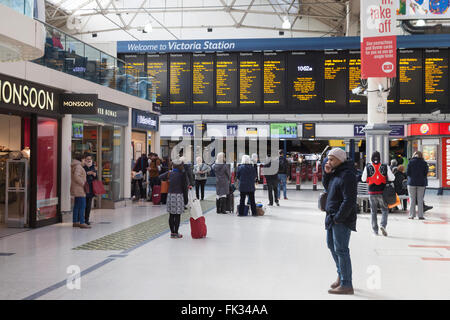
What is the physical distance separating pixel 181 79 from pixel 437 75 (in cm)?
956

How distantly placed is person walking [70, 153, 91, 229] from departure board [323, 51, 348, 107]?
37.6 feet

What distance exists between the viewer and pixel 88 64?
12.4 meters

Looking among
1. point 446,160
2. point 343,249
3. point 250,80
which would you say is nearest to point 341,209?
point 343,249

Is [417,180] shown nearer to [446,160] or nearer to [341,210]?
[341,210]

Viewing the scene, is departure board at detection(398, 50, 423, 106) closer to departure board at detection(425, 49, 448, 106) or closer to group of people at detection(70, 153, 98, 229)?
departure board at detection(425, 49, 448, 106)

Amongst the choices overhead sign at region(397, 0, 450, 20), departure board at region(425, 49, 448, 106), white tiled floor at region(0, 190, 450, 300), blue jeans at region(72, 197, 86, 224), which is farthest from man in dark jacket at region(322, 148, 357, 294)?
departure board at region(425, 49, 448, 106)

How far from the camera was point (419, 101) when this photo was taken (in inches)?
739

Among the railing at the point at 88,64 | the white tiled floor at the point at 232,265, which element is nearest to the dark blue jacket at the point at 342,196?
the white tiled floor at the point at 232,265

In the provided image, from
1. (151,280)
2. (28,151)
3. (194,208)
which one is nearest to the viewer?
(151,280)

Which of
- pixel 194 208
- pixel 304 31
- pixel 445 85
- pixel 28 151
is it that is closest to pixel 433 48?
pixel 445 85

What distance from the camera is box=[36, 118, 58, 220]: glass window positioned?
10094 mm

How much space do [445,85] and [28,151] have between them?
14874 millimetres

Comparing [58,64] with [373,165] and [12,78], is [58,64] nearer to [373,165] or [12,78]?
[12,78]

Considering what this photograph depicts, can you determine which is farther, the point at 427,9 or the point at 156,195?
the point at 156,195
